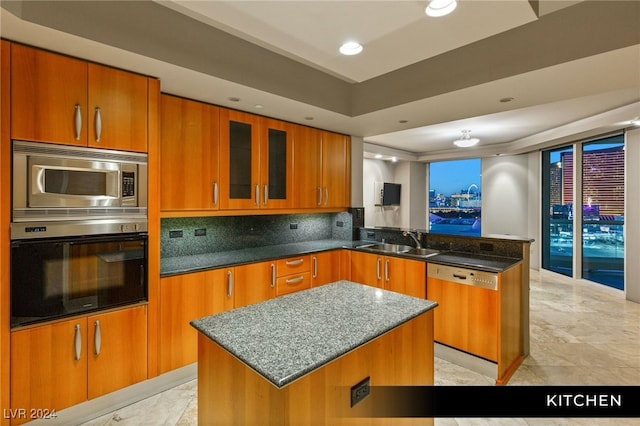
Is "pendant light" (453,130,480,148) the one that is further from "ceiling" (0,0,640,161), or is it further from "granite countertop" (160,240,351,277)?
"granite countertop" (160,240,351,277)

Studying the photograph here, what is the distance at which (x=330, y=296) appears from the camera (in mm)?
1710

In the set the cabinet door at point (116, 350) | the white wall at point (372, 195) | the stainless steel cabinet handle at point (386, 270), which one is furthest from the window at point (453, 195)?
the cabinet door at point (116, 350)

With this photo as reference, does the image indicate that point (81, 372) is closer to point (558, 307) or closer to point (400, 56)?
point (400, 56)

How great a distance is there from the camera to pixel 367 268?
343 cm

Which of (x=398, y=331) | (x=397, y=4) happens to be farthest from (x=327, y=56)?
(x=398, y=331)

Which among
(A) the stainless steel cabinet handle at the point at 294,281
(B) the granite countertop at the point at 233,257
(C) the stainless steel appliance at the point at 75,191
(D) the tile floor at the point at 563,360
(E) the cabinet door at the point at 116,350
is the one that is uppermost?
(C) the stainless steel appliance at the point at 75,191

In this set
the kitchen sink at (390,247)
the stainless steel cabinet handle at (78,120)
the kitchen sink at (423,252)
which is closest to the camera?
the stainless steel cabinet handle at (78,120)

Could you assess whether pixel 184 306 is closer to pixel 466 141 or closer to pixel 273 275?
pixel 273 275

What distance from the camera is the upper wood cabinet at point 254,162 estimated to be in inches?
113

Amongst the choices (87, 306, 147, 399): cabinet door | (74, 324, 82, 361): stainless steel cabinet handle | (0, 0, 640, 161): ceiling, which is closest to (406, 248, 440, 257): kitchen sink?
(0, 0, 640, 161): ceiling

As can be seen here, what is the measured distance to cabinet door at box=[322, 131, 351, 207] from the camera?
12.5 feet

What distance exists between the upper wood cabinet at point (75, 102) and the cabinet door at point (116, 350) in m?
1.15

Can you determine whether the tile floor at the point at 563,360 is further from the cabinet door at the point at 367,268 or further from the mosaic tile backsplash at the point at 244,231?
the mosaic tile backsplash at the point at 244,231

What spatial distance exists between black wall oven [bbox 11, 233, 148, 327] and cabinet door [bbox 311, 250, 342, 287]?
1672 mm
